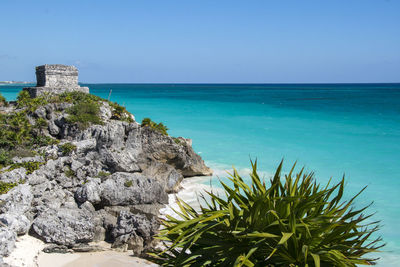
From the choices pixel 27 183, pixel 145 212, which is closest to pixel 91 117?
pixel 27 183

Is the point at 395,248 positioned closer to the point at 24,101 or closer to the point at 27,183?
the point at 27,183

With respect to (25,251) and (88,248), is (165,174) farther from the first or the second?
(25,251)

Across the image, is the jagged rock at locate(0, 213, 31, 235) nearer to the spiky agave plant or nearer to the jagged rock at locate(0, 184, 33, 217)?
the jagged rock at locate(0, 184, 33, 217)

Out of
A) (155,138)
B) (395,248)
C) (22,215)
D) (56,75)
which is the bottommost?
(395,248)

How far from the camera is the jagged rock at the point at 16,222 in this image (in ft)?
22.5

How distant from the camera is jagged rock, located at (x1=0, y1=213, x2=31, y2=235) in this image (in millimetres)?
6867

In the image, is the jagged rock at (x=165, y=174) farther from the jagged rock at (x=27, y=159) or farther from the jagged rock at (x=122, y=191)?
the jagged rock at (x=27, y=159)

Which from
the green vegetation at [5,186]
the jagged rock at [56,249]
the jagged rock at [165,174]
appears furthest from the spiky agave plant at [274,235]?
the jagged rock at [165,174]

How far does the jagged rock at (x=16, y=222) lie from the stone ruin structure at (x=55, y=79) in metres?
11.0

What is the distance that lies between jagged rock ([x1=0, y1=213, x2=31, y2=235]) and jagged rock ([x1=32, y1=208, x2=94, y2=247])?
17 centimetres

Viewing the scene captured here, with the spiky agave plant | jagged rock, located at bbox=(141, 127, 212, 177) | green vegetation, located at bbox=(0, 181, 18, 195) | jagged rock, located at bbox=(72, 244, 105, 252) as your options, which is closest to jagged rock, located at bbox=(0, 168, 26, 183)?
green vegetation, located at bbox=(0, 181, 18, 195)

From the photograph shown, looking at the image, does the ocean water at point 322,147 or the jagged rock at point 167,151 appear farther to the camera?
the jagged rock at point 167,151

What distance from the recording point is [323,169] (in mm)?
14547

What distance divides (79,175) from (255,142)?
12202mm
